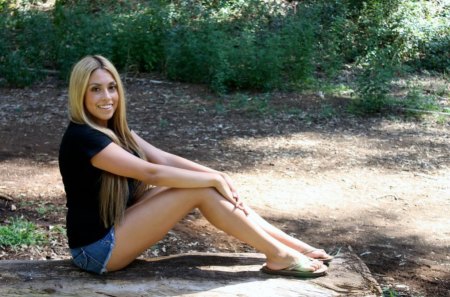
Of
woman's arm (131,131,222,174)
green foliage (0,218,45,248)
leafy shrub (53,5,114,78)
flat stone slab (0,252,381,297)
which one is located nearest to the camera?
flat stone slab (0,252,381,297)

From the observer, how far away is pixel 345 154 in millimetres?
6875

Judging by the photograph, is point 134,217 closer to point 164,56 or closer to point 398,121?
point 398,121

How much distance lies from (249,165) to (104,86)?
3.27 meters

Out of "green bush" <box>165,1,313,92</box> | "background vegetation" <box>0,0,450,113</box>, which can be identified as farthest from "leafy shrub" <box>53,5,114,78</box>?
"green bush" <box>165,1,313,92</box>

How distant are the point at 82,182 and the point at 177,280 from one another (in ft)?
2.16

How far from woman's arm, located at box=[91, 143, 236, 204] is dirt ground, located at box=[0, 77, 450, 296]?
129 cm

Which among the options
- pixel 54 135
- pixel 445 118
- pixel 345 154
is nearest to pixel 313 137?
pixel 345 154

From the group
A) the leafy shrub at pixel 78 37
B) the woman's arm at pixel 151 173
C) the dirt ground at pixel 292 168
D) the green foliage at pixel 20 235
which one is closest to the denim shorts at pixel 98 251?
the woman's arm at pixel 151 173

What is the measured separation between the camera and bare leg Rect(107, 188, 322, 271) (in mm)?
3391

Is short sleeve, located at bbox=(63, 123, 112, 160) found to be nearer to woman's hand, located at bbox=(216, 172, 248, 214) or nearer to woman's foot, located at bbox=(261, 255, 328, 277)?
woman's hand, located at bbox=(216, 172, 248, 214)

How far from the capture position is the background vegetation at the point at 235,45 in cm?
883

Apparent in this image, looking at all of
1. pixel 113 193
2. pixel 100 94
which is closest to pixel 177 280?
pixel 113 193

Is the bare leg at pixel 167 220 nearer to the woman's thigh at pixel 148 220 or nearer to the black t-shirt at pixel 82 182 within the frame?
the woman's thigh at pixel 148 220

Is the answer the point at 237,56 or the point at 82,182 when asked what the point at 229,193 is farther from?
the point at 237,56
